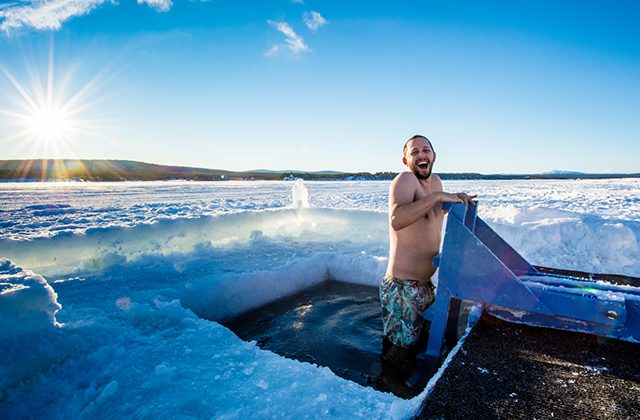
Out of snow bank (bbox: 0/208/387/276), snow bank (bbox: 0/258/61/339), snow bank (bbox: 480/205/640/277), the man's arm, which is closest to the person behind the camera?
snow bank (bbox: 0/258/61/339)

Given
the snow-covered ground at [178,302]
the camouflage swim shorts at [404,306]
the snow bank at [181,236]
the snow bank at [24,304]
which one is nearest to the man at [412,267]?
the camouflage swim shorts at [404,306]

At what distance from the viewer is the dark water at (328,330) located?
8.93 feet

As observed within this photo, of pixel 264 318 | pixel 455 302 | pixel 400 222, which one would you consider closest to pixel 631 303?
pixel 455 302

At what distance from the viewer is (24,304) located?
6.93ft

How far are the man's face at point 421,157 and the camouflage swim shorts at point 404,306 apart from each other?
2.99 feet

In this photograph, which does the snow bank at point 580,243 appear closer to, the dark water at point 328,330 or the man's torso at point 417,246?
the dark water at point 328,330

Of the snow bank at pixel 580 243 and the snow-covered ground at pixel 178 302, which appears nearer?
the snow-covered ground at pixel 178 302

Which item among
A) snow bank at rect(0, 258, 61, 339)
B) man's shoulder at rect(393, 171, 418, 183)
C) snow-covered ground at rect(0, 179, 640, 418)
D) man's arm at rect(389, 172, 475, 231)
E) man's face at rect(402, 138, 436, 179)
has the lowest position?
snow-covered ground at rect(0, 179, 640, 418)

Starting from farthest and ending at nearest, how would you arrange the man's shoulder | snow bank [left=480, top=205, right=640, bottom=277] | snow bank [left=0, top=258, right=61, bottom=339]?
1. snow bank [left=480, top=205, right=640, bottom=277]
2. the man's shoulder
3. snow bank [left=0, top=258, right=61, bottom=339]

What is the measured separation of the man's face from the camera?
2670 millimetres

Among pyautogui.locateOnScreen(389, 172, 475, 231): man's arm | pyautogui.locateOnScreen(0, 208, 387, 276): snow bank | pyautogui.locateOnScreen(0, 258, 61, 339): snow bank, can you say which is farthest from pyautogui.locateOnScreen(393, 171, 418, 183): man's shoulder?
pyautogui.locateOnScreen(0, 208, 387, 276): snow bank

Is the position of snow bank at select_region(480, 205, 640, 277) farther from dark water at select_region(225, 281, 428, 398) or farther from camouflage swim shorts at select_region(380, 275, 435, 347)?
camouflage swim shorts at select_region(380, 275, 435, 347)

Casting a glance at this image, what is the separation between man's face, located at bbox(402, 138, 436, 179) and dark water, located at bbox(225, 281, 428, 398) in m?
1.64

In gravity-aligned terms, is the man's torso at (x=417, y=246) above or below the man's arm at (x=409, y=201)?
below
